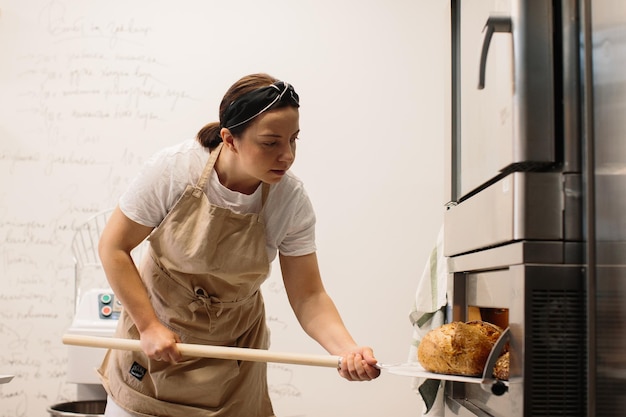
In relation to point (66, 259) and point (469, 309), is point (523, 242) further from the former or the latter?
point (66, 259)

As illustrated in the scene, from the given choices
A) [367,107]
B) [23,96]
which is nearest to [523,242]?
[367,107]

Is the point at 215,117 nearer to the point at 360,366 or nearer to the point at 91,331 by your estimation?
the point at 91,331

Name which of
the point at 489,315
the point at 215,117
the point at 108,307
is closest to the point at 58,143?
the point at 215,117

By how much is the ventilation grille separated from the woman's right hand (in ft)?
2.53

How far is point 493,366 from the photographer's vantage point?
3.29 feet

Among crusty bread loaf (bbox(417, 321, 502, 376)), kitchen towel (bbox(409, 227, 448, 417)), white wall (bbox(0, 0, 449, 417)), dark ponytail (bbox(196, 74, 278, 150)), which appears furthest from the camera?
white wall (bbox(0, 0, 449, 417))

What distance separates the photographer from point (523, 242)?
0.95 metres

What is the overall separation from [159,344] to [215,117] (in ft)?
5.54

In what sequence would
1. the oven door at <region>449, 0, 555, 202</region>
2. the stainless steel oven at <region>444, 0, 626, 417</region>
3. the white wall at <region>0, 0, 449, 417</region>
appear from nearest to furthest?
the stainless steel oven at <region>444, 0, 626, 417</region>
the oven door at <region>449, 0, 555, 202</region>
the white wall at <region>0, 0, 449, 417</region>

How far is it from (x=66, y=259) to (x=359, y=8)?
159cm

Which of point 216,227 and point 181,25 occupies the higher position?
point 181,25

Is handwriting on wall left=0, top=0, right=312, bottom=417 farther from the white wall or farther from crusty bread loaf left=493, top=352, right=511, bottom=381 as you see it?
crusty bread loaf left=493, top=352, right=511, bottom=381

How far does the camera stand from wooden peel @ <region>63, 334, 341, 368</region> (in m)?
1.37

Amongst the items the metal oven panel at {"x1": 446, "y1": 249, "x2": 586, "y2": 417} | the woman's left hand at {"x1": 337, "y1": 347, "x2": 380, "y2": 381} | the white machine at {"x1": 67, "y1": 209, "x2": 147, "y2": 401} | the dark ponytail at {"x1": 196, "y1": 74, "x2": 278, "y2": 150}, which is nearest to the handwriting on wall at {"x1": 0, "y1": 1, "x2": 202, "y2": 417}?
the white machine at {"x1": 67, "y1": 209, "x2": 147, "y2": 401}
